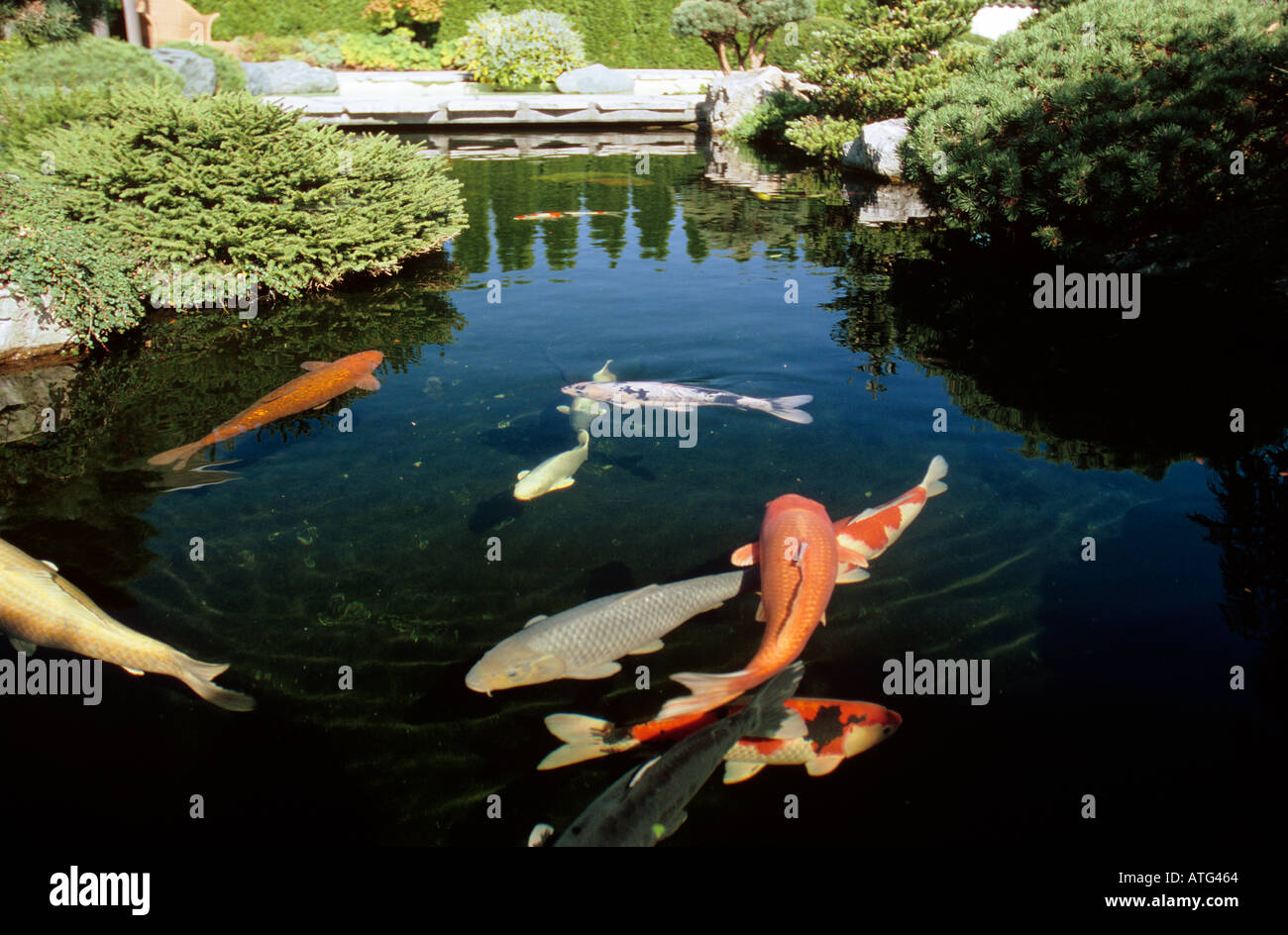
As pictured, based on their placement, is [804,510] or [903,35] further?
[903,35]

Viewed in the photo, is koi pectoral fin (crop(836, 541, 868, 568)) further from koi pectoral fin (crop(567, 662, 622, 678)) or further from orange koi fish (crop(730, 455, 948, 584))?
koi pectoral fin (crop(567, 662, 622, 678))

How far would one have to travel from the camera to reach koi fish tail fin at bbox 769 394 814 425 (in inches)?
295

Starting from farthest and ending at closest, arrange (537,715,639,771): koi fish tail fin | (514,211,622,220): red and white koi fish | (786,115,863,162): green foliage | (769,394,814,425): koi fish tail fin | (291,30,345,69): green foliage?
1. (291,30,345,69): green foliage
2. (786,115,863,162): green foliage
3. (514,211,622,220): red and white koi fish
4. (769,394,814,425): koi fish tail fin
5. (537,715,639,771): koi fish tail fin

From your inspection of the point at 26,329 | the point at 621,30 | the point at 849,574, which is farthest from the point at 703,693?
the point at 621,30

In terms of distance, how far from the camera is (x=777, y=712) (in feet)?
13.0

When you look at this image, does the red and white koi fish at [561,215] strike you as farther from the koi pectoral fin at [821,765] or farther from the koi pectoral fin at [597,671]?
the koi pectoral fin at [821,765]

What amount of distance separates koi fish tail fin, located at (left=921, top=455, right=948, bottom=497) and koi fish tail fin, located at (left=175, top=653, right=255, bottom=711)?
4.58 m

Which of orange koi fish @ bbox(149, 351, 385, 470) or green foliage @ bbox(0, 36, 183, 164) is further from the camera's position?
green foliage @ bbox(0, 36, 183, 164)

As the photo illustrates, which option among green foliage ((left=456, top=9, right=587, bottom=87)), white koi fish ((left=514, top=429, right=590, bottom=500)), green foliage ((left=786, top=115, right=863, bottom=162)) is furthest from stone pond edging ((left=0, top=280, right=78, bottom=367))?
green foliage ((left=456, top=9, right=587, bottom=87))

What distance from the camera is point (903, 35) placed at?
21.1 meters
